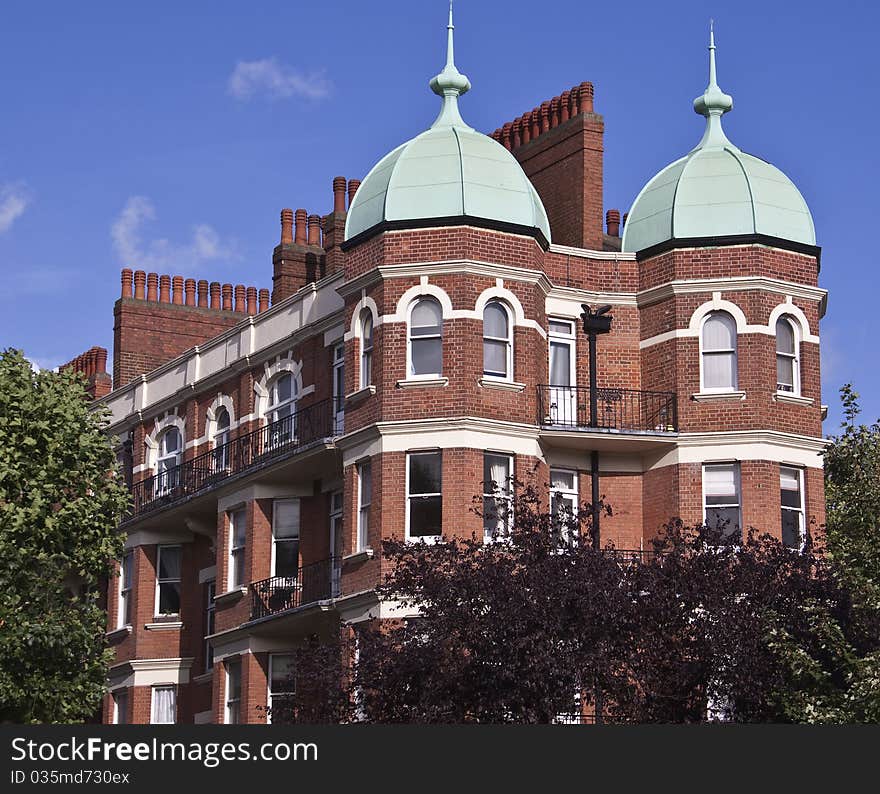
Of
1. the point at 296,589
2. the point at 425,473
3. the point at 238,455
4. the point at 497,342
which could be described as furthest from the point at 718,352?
the point at 238,455

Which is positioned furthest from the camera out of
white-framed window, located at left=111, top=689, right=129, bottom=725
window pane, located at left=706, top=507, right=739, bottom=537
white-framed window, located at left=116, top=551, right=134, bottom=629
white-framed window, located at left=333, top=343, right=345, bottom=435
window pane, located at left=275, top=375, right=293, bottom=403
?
white-framed window, located at left=116, top=551, right=134, bottom=629

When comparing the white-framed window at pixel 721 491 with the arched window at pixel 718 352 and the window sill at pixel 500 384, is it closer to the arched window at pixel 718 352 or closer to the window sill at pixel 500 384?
the arched window at pixel 718 352

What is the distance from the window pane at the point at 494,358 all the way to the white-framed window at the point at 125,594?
1479 cm

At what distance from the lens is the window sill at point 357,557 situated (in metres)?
42.2

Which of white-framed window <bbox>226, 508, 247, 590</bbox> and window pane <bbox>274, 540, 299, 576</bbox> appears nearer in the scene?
window pane <bbox>274, 540, 299, 576</bbox>

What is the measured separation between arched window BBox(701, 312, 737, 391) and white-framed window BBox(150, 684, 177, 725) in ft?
54.5

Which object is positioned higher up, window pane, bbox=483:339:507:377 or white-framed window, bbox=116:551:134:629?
window pane, bbox=483:339:507:377

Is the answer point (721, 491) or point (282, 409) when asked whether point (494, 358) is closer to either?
point (721, 491)

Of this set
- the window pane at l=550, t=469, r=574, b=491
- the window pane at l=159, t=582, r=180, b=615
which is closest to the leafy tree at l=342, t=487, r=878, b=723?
the window pane at l=550, t=469, r=574, b=491

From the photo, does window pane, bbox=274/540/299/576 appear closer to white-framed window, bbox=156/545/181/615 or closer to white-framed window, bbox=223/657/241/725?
white-framed window, bbox=223/657/241/725

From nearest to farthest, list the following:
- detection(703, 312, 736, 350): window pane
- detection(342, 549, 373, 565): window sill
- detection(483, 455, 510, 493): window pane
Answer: detection(483, 455, 510, 493): window pane → detection(342, 549, 373, 565): window sill → detection(703, 312, 736, 350): window pane

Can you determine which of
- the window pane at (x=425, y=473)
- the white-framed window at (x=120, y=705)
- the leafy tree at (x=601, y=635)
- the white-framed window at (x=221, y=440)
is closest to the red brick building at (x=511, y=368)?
the window pane at (x=425, y=473)

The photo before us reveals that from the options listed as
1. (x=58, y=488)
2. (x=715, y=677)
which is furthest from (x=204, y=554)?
(x=715, y=677)

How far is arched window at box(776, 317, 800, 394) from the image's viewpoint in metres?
44.2
